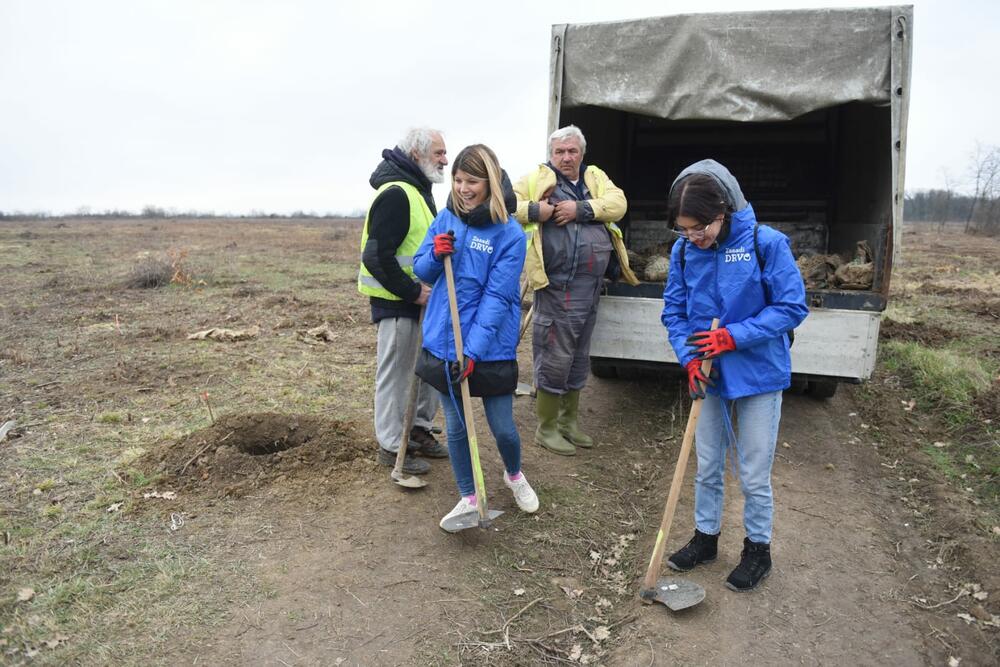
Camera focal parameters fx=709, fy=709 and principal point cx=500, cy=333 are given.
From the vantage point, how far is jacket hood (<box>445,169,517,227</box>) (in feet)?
11.4

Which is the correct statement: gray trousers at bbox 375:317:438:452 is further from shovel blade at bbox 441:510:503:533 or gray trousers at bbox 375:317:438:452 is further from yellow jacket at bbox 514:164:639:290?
yellow jacket at bbox 514:164:639:290

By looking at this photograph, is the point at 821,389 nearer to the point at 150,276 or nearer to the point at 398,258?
→ the point at 398,258

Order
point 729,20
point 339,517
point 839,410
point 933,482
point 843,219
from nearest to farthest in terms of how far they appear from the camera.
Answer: point 339,517 → point 933,482 → point 729,20 → point 839,410 → point 843,219

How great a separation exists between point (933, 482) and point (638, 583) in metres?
2.51

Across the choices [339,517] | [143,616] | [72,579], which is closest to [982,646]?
[339,517]

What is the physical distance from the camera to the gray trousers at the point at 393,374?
423 centimetres

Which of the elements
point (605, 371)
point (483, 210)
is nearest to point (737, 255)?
point (483, 210)

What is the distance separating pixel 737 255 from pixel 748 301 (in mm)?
211

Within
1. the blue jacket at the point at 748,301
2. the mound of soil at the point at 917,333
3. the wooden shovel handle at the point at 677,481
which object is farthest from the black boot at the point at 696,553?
the mound of soil at the point at 917,333

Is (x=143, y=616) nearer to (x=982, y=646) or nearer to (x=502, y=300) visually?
(x=502, y=300)

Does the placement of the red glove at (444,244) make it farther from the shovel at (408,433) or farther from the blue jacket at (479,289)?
the shovel at (408,433)

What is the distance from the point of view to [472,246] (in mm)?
3559

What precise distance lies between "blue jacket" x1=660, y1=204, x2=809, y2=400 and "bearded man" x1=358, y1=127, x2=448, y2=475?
62.4 inches

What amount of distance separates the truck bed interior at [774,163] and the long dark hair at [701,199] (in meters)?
3.72
